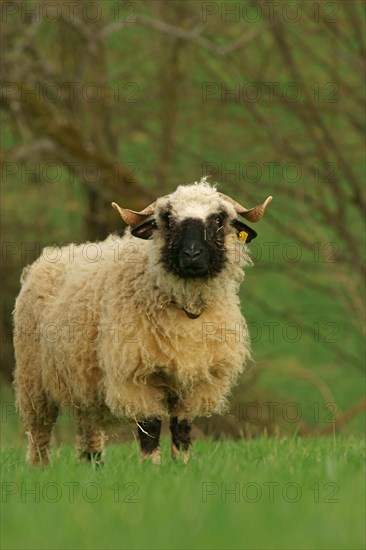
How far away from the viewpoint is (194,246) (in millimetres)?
6945

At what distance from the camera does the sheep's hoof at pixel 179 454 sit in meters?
6.96

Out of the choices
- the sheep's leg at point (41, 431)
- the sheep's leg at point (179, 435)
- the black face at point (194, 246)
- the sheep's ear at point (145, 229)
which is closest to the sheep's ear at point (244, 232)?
the black face at point (194, 246)

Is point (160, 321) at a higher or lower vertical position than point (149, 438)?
higher

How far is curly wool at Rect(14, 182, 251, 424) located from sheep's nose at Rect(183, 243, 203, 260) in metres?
0.29

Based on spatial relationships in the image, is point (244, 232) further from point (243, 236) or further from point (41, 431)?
point (41, 431)

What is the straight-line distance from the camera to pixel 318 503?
195 inches

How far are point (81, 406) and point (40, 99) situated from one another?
6.06 meters

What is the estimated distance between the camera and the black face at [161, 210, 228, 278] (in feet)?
22.8

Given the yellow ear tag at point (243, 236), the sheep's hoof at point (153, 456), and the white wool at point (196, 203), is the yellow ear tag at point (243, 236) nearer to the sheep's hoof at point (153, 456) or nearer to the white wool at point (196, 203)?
the white wool at point (196, 203)

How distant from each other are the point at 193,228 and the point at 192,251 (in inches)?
7.2

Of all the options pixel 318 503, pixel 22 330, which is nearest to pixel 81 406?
→ pixel 22 330

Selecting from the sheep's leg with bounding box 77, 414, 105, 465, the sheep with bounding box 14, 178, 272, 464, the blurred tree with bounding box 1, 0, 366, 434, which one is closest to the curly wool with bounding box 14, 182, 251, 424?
the sheep with bounding box 14, 178, 272, 464

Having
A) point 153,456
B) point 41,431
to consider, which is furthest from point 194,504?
point 41,431

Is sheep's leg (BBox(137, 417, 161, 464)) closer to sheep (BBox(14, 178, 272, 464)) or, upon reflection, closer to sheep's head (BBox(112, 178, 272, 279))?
sheep (BBox(14, 178, 272, 464))
